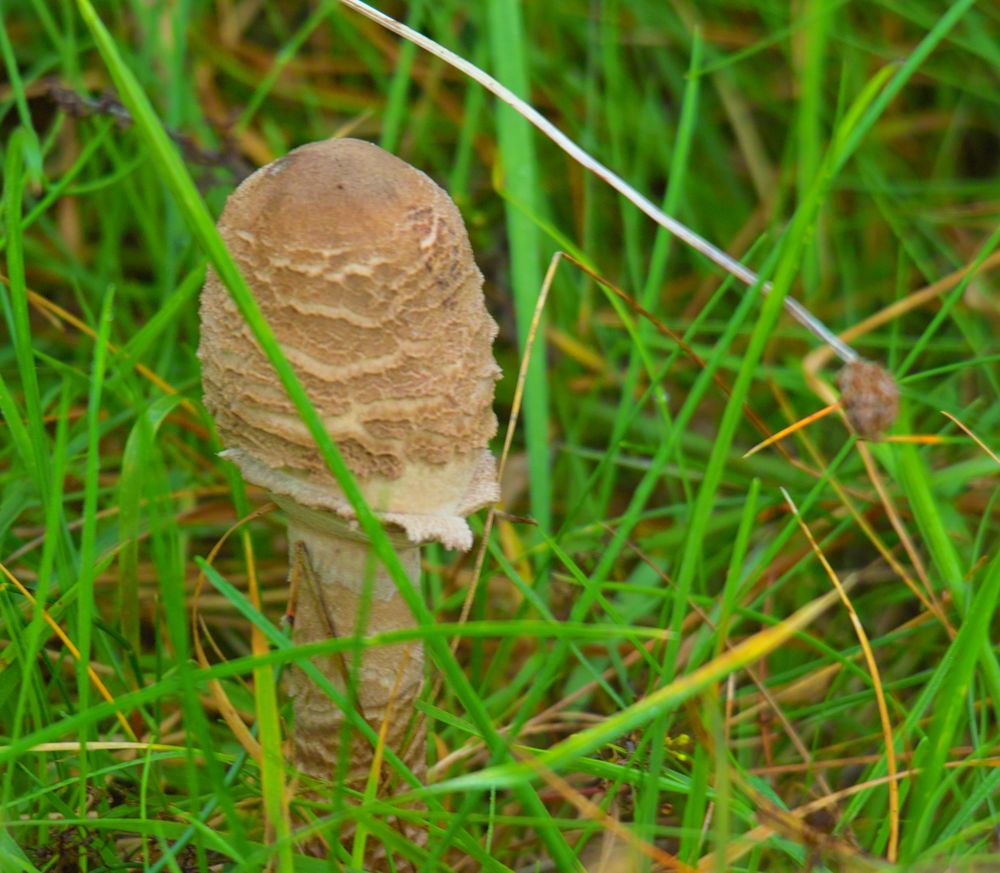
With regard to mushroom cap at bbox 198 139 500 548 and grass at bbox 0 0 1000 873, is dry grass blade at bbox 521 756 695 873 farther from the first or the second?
mushroom cap at bbox 198 139 500 548

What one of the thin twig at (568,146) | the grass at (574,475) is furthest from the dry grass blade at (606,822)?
the thin twig at (568,146)

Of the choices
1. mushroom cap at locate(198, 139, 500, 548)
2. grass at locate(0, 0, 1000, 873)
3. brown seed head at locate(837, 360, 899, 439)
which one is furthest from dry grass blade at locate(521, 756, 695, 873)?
brown seed head at locate(837, 360, 899, 439)

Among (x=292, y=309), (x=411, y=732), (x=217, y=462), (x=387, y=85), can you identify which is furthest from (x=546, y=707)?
(x=387, y=85)

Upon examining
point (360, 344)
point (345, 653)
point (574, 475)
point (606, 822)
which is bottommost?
point (574, 475)

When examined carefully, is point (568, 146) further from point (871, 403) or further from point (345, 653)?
point (345, 653)

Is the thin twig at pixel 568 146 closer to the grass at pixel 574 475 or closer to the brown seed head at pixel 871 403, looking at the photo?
the grass at pixel 574 475

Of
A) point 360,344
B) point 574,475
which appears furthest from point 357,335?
point 574,475
